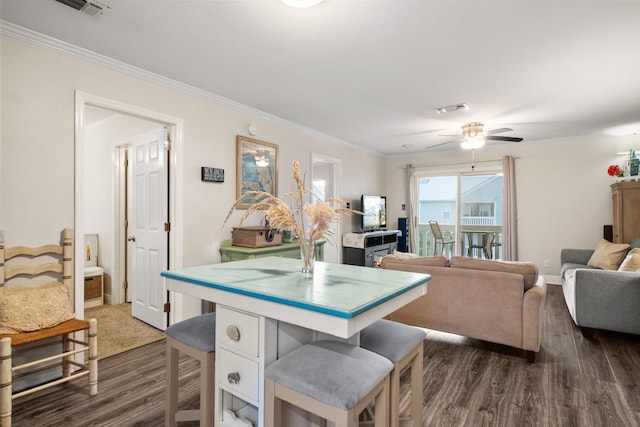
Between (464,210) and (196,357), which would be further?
(464,210)

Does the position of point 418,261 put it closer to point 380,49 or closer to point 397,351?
point 397,351

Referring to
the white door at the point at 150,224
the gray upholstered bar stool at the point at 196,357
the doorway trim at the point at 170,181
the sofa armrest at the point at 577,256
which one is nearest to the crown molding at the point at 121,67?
the doorway trim at the point at 170,181

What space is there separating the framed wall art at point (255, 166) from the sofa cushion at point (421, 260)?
5.81 feet

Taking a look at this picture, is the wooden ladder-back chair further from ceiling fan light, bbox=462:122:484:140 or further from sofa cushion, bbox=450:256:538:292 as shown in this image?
ceiling fan light, bbox=462:122:484:140

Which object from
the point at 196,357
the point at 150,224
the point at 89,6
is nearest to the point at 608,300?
the point at 196,357

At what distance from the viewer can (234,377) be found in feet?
4.67

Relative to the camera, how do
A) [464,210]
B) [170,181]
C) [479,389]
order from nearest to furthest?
1. [479,389]
2. [170,181]
3. [464,210]

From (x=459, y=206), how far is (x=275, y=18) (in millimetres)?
5526

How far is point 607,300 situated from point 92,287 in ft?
18.4

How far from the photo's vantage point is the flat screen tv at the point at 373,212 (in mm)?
6066

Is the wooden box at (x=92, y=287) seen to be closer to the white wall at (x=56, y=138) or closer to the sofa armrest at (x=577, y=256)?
the white wall at (x=56, y=138)

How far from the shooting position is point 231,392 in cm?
Result: 145

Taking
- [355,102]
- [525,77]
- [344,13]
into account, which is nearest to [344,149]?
[355,102]

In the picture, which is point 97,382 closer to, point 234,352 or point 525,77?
point 234,352
